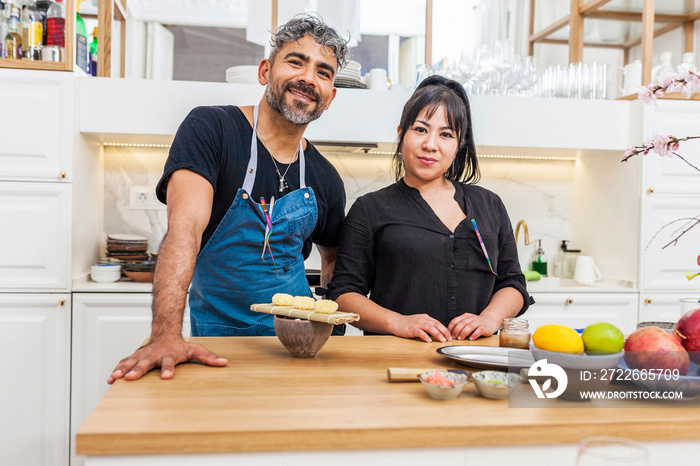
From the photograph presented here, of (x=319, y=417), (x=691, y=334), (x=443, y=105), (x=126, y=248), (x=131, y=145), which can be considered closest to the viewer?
(x=319, y=417)

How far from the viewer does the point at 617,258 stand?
3049mm

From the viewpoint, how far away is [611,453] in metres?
0.52

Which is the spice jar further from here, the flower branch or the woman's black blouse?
the flower branch

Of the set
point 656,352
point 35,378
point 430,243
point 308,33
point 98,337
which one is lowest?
point 35,378

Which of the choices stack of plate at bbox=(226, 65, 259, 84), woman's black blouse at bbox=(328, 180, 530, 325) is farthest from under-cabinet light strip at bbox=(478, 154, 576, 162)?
woman's black blouse at bbox=(328, 180, 530, 325)

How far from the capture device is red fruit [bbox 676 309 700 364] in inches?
38.6

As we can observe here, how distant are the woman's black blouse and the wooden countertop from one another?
567 mm

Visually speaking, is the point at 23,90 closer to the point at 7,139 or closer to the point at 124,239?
the point at 7,139

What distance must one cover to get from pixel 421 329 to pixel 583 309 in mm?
1740

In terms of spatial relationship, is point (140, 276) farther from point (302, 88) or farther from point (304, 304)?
point (304, 304)

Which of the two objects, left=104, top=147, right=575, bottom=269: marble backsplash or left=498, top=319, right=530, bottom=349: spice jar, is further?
left=104, top=147, right=575, bottom=269: marble backsplash

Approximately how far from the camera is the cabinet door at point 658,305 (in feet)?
9.48

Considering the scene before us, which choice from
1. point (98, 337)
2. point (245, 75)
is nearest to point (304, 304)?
point (98, 337)

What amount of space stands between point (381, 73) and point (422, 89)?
1217 mm
